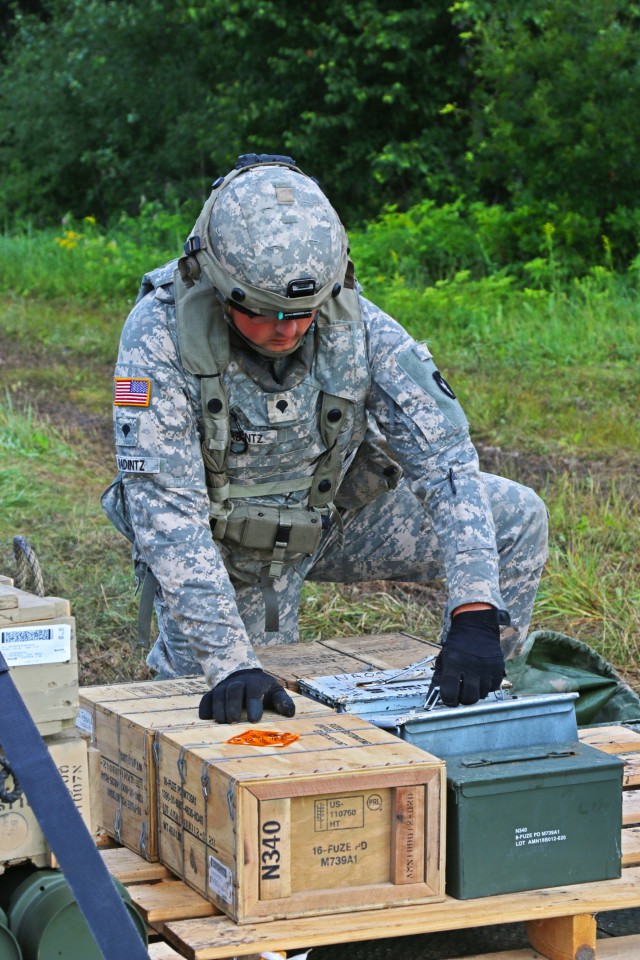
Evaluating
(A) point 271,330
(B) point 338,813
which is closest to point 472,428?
(A) point 271,330

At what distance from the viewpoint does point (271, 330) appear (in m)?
3.52

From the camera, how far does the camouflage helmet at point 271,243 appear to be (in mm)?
3373

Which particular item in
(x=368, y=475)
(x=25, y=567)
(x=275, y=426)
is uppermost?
(x=275, y=426)

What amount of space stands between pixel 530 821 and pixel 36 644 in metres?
1.06

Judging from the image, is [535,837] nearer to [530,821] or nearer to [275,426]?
[530,821]

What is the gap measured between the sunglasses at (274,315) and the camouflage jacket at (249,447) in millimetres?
259

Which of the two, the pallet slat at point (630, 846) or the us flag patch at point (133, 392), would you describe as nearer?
the pallet slat at point (630, 846)

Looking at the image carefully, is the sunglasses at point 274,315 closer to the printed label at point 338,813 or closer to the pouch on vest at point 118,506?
the pouch on vest at point 118,506

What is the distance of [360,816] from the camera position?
265 centimetres

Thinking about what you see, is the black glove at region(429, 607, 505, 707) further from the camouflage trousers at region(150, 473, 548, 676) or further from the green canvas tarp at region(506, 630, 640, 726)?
the camouflage trousers at region(150, 473, 548, 676)

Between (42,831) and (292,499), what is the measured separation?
1.87 meters

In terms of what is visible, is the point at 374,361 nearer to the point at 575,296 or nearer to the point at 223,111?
the point at 575,296

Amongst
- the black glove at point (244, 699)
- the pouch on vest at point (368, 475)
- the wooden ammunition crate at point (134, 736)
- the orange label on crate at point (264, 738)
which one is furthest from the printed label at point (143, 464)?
the orange label on crate at point (264, 738)

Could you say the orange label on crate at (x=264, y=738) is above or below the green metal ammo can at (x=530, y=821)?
above
